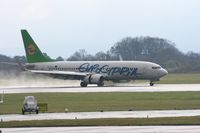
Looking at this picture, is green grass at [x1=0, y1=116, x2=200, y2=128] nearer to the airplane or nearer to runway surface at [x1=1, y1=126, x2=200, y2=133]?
runway surface at [x1=1, y1=126, x2=200, y2=133]

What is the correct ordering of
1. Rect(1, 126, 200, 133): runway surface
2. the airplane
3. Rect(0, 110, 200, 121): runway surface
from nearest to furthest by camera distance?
Rect(1, 126, 200, 133): runway surface
Rect(0, 110, 200, 121): runway surface
the airplane

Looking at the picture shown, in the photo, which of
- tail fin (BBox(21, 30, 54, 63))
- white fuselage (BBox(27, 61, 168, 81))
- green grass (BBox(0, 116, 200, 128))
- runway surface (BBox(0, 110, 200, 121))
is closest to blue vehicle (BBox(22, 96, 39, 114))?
runway surface (BBox(0, 110, 200, 121))

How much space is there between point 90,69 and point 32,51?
10.2m

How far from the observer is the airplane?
105125mm

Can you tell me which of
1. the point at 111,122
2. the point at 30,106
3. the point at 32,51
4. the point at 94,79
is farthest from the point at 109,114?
the point at 32,51

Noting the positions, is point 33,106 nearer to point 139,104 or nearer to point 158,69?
point 139,104

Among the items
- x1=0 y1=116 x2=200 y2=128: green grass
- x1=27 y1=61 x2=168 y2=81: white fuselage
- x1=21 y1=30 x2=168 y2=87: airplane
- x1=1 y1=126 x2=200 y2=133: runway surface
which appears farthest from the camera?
x1=21 y1=30 x2=168 y2=87: airplane

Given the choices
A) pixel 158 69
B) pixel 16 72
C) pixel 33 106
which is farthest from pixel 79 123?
pixel 16 72

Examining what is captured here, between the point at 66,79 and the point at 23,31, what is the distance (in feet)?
35.8

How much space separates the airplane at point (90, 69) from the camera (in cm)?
10512

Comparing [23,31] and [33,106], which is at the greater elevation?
[23,31]

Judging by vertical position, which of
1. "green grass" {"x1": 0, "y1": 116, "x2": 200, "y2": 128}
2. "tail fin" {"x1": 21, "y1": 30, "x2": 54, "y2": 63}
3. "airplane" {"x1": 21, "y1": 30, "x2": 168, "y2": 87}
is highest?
"tail fin" {"x1": 21, "y1": 30, "x2": 54, "y2": 63}

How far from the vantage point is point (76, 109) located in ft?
174

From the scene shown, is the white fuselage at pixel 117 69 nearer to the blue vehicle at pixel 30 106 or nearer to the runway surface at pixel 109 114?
the blue vehicle at pixel 30 106
